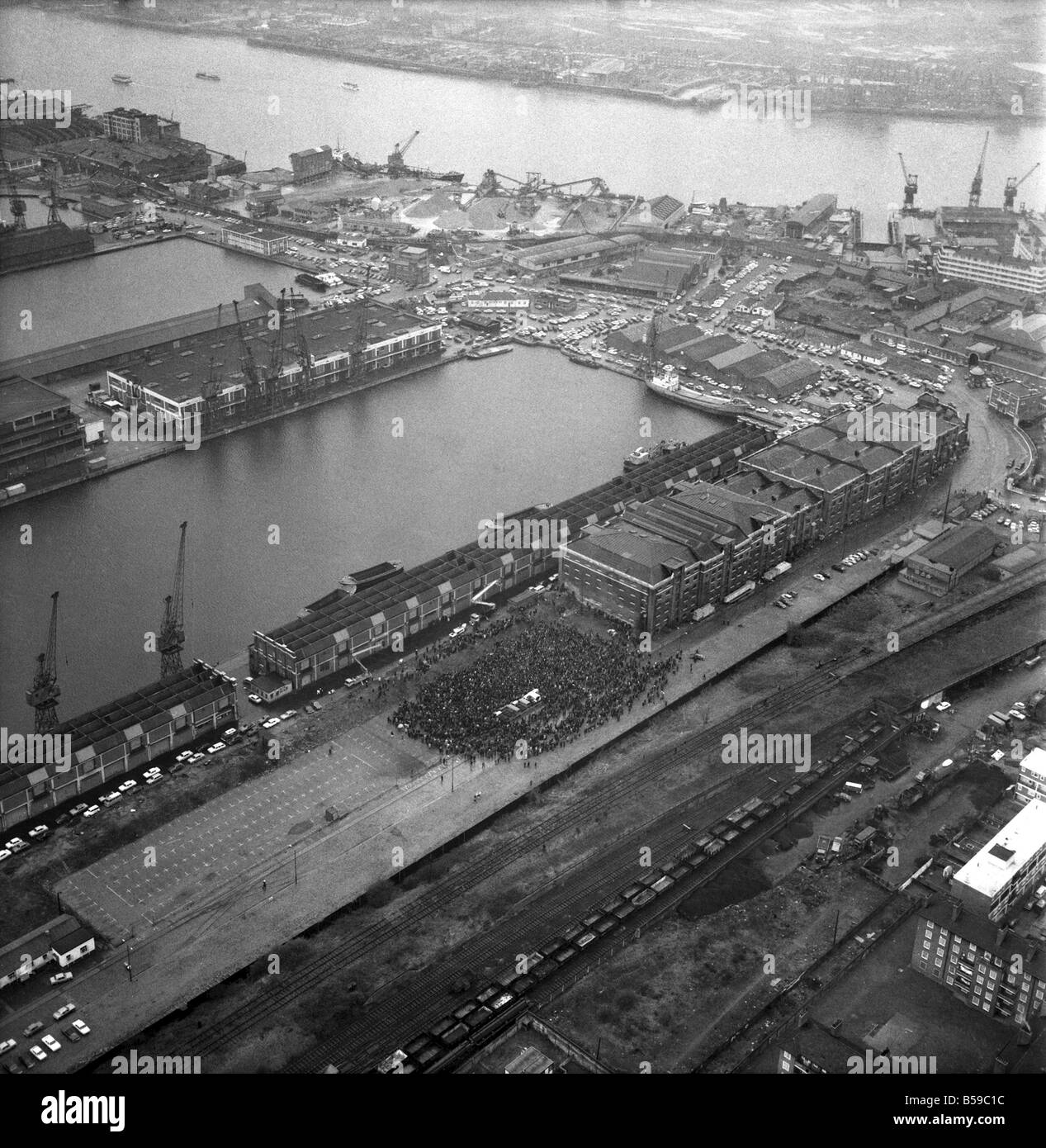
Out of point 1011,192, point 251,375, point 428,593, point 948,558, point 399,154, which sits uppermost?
point 399,154

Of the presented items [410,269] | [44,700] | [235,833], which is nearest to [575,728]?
[235,833]

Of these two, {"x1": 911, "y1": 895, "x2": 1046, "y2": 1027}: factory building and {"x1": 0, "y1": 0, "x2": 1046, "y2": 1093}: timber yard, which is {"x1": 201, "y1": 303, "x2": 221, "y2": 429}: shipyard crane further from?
{"x1": 911, "y1": 895, "x2": 1046, "y2": 1027}: factory building

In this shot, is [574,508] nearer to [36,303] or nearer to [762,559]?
[762,559]

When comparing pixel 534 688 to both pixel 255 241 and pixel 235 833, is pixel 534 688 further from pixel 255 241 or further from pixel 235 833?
pixel 255 241

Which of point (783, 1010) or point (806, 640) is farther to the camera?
point (806, 640)

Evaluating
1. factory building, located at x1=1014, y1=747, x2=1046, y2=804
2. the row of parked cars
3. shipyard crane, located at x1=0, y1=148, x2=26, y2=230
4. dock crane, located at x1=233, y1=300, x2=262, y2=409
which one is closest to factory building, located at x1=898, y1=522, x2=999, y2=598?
factory building, located at x1=1014, y1=747, x2=1046, y2=804

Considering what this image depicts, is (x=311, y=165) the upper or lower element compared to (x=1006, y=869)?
upper
